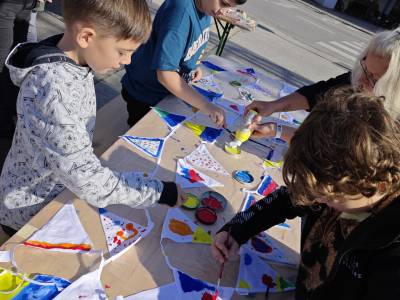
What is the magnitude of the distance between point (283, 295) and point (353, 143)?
0.59 m

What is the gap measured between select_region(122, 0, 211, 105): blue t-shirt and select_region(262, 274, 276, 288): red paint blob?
40.4 inches

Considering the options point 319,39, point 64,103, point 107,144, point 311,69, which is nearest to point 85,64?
point 64,103

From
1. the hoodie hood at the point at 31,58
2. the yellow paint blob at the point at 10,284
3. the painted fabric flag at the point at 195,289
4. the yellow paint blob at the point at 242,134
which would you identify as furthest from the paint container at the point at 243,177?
the yellow paint blob at the point at 10,284

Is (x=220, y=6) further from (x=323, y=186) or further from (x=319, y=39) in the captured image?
(x=319, y=39)

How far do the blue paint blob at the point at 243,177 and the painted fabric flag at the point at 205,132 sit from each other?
0.25 metres

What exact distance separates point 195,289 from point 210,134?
2.96ft

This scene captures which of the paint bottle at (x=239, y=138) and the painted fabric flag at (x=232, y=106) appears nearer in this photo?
the paint bottle at (x=239, y=138)

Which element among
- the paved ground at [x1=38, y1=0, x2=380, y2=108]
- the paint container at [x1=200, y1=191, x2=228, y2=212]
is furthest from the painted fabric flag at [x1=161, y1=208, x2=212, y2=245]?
the paved ground at [x1=38, y1=0, x2=380, y2=108]

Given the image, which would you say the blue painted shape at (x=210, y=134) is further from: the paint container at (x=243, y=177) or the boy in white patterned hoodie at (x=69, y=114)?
the boy in white patterned hoodie at (x=69, y=114)

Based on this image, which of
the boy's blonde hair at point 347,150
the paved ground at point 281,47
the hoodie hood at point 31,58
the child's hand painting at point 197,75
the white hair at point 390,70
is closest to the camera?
the boy's blonde hair at point 347,150

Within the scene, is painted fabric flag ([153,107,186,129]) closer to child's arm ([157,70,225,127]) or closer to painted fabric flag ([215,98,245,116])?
child's arm ([157,70,225,127])

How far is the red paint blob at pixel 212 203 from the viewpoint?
135cm

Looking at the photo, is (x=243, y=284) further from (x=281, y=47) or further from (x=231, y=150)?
(x=281, y=47)

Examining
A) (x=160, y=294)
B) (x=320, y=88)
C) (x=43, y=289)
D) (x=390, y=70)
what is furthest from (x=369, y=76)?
(x=43, y=289)
